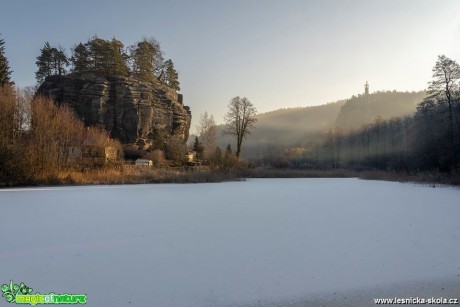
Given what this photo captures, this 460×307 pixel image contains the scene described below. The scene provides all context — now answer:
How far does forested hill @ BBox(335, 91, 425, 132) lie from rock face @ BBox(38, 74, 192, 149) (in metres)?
66.0

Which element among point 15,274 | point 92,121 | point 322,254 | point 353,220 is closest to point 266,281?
point 322,254

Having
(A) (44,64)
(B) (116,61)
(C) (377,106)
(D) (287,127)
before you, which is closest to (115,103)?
(B) (116,61)

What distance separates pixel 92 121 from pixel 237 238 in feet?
107

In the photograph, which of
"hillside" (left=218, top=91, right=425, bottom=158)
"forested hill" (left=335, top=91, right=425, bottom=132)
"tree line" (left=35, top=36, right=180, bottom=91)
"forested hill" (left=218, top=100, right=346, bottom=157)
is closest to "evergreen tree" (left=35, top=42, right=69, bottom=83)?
"tree line" (left=35, top=36, right=180, bottom=91)

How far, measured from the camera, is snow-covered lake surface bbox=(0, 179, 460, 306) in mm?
3602

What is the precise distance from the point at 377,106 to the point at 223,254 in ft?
345

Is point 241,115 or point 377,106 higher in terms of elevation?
point 377,106

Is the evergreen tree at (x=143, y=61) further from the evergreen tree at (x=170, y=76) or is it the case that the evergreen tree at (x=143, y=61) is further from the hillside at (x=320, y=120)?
the hillside at (x=320, y=120)

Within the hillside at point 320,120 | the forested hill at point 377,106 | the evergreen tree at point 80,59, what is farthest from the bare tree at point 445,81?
the forested hill at point 377,106

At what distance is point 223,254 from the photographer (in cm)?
483

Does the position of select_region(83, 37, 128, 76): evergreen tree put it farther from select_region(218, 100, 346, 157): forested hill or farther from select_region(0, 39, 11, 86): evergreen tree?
select_region(218, 100, 346, 157): forested hill

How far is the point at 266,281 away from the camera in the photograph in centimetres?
383

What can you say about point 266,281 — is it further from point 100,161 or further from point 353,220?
point 100,161

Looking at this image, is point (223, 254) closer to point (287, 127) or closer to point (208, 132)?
point (208, 132)
